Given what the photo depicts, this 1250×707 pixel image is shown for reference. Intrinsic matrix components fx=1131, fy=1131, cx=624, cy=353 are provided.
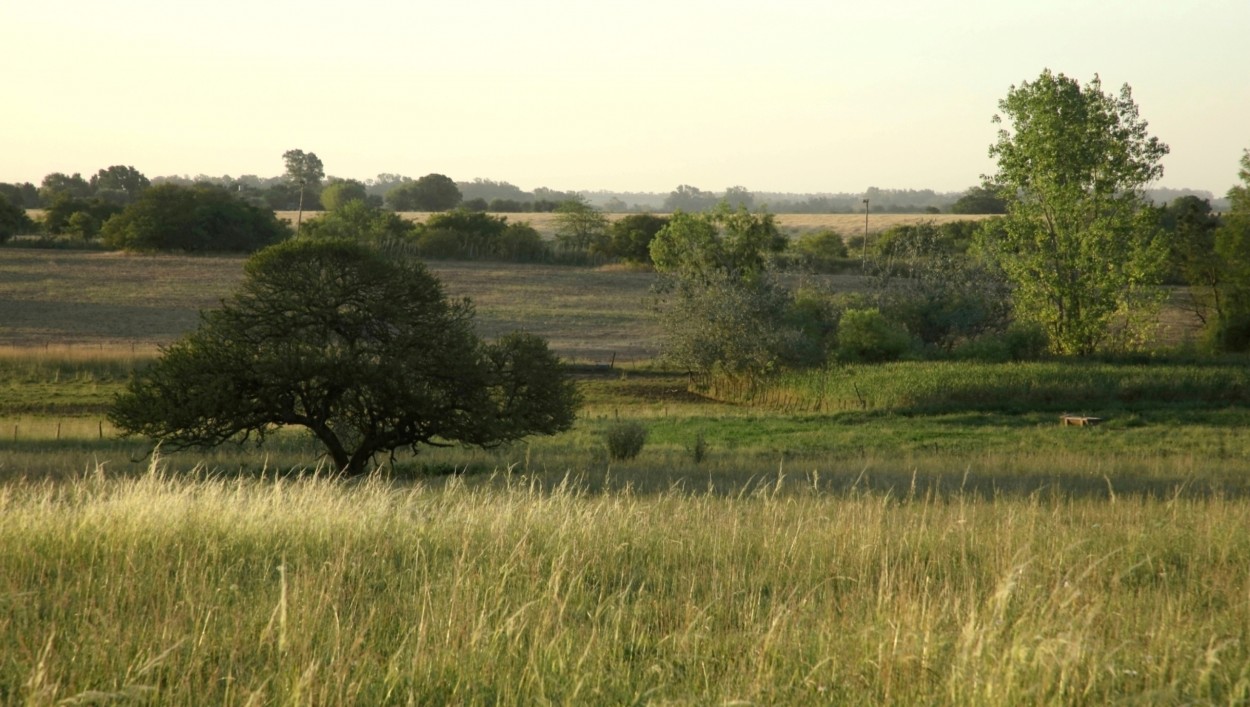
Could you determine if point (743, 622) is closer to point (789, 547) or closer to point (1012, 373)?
point (789, 547)

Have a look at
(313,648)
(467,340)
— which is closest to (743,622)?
(313,648)

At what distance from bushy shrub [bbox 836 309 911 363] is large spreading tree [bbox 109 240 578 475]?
27079 mm

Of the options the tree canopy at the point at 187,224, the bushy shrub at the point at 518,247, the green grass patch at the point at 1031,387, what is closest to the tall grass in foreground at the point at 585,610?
the green grass patch at the point at 1031,387

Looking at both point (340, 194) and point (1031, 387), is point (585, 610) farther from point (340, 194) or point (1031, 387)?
point (340, 194)

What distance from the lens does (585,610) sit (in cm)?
599

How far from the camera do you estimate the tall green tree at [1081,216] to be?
46938mm

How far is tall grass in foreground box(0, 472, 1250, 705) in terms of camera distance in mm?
4570

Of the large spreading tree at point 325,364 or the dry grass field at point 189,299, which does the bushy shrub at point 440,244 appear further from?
the large spreading tree at point 325,364

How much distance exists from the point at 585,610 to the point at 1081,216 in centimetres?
4670

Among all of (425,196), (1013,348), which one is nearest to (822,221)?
(425,196)

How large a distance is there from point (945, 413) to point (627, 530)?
107 ft

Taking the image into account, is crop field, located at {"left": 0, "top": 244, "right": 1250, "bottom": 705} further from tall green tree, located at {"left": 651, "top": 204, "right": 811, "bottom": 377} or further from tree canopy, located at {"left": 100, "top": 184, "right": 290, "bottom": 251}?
tree canopy, located at {"left": 100, "top": 184, "right": 290, "bottom": 251}

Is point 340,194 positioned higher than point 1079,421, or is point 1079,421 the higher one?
point 340,194

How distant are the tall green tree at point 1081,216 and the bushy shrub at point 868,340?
5653mm
